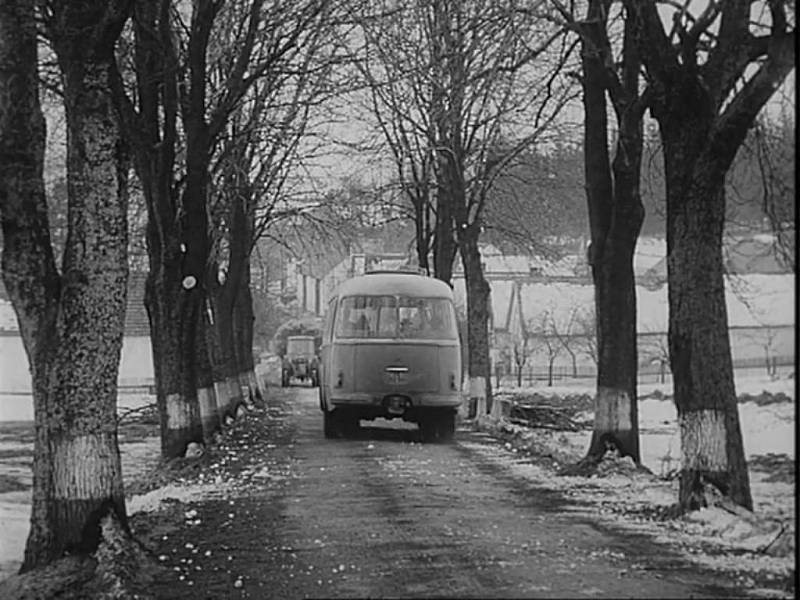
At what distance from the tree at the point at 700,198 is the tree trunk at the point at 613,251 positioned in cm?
321

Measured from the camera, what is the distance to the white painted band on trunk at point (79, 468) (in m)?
10.3

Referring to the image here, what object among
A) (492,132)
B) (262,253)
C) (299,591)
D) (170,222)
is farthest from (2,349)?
(262,253)

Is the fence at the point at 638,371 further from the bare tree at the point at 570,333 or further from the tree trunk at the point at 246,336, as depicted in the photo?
the tree trunk at the point at 246,336

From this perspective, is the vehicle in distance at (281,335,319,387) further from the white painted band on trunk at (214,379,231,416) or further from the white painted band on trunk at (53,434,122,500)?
the white painted band on trunk at (53,434,122,500)

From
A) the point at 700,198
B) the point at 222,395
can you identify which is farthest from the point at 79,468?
the point at 222,395

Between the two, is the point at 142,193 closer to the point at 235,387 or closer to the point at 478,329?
the point at 478,329

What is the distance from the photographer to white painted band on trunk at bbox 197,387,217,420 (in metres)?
20.6

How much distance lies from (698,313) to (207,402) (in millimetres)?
11522

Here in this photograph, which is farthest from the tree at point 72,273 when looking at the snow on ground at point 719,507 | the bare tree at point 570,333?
the bare tree at point 570,333

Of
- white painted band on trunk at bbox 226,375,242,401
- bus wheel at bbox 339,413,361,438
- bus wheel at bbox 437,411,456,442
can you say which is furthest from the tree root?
white painted band on trunk at bbox 226,375,242,401

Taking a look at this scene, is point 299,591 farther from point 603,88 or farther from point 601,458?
point 603,88

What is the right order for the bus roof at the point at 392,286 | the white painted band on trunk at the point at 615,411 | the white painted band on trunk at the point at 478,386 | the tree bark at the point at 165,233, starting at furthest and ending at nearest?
the white painted band on trunk at the point at 478,386 → the bus roof at the point at 392,286 → the tree bark at the point at 165,233 → the white painted band on trunk at the point at 615,411

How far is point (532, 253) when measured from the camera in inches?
878

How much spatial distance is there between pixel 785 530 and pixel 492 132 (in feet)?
59.6
